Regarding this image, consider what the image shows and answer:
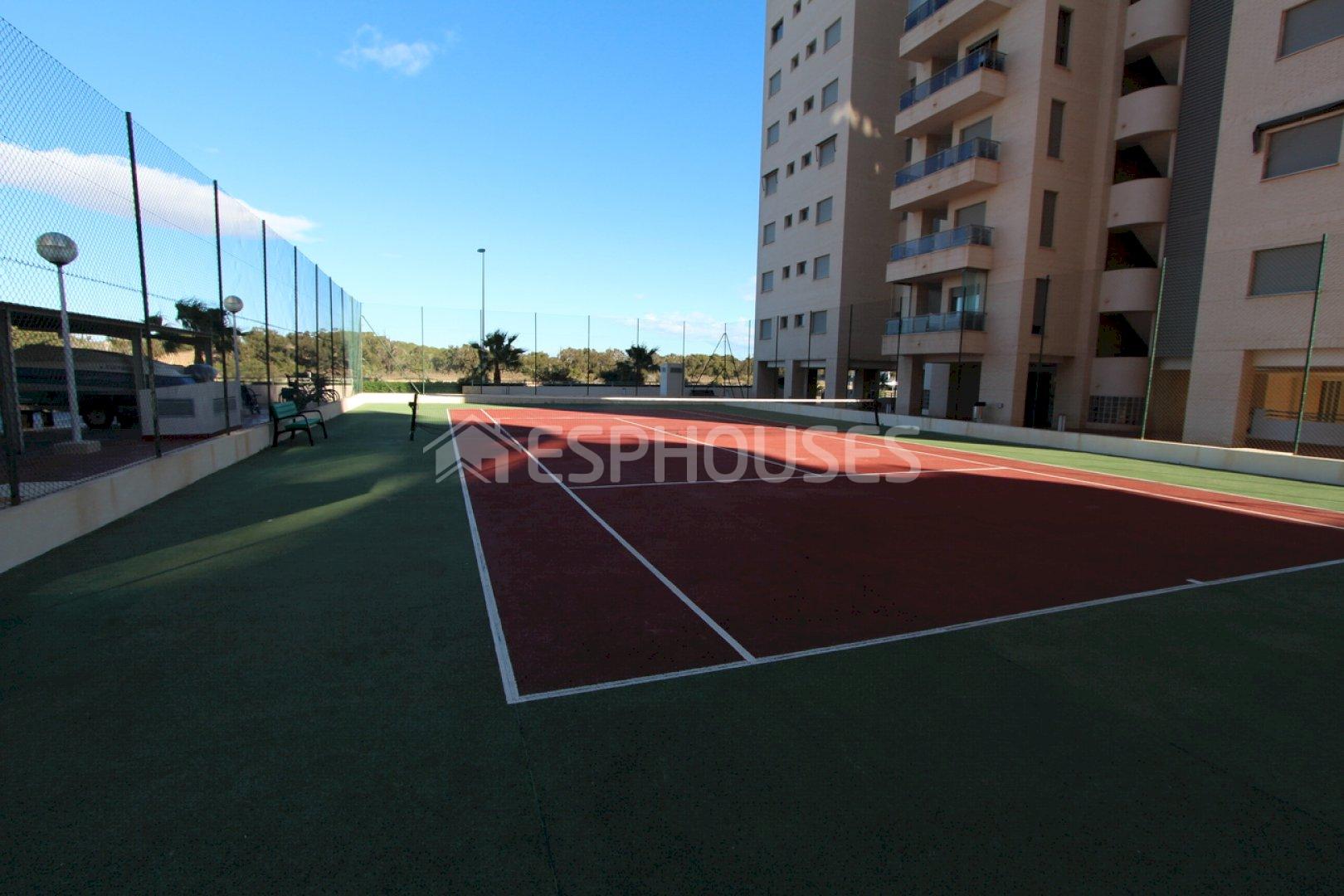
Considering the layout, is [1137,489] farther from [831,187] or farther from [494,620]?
[831,187]

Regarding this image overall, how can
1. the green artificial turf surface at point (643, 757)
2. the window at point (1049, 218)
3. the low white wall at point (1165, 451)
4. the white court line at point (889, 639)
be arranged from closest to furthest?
1. the green artificial turf surface at point (643, 757)
2. the white court line at point (889, 639)
3. the low white wall at point (1165, 451)
4. the window at point (1049, 218)

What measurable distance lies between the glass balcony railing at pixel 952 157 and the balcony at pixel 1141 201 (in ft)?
16.0

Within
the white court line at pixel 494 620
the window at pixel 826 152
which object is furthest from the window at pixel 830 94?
the white court line at pixel 494 620

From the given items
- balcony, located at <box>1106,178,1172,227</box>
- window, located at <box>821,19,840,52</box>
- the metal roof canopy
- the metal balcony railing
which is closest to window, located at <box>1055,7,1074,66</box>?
balcony, located at <box>1106,178,1172,227</box>

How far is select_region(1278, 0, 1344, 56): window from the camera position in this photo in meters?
17.9

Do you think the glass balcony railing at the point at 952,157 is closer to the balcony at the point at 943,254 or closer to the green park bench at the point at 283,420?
the balcony at the point at 943,254

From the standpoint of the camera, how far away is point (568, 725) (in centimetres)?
337

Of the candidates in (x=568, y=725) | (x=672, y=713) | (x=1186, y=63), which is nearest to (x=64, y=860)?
Answer: (x=568, y=725)

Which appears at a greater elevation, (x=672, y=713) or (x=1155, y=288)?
(x=1155, y=288)

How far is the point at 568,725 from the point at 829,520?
5685mm

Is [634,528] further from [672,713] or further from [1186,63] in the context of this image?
[1186,63]

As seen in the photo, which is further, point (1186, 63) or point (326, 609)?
point (1186, 63)

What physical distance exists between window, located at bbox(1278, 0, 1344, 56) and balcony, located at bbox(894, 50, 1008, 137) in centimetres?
893

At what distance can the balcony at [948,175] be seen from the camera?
86.6 ft
